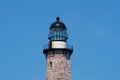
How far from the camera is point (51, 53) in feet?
318

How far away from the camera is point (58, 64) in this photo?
316 feet

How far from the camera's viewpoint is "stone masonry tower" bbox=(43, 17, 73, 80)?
315ft

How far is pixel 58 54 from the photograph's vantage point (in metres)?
96.6

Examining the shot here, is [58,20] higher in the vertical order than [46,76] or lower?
higher

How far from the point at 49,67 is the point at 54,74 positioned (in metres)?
1.14

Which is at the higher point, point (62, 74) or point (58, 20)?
point (58, 20)

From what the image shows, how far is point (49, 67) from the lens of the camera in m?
96.5

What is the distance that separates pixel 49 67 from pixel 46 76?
3.51ft

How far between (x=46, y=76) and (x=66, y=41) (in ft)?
15.3

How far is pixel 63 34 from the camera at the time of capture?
97812 millimetres

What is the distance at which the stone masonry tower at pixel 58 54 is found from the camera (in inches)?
3777

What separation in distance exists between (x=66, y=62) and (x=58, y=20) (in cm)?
526

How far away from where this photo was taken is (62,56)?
96.4 meters

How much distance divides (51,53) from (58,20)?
426cm
